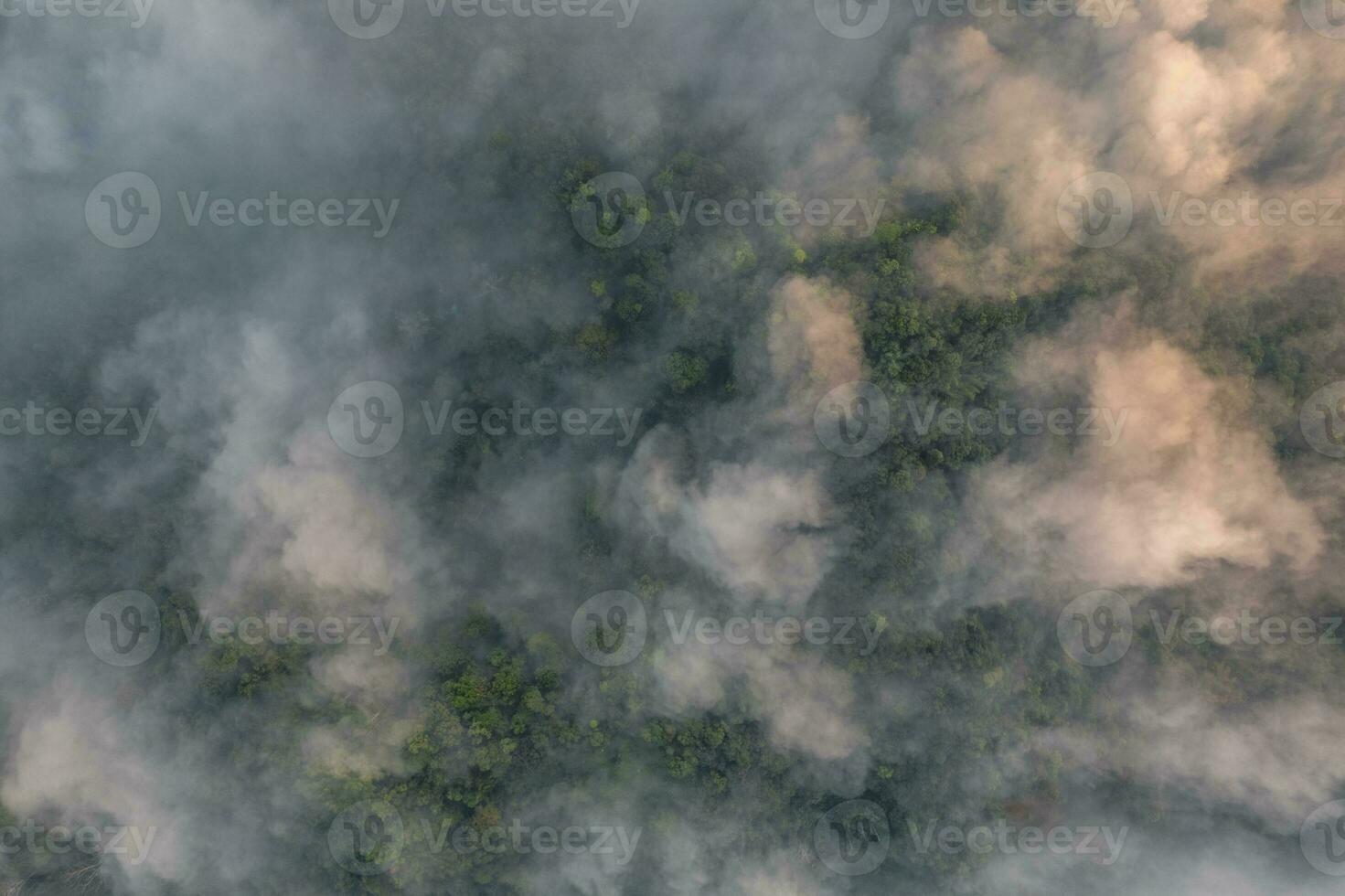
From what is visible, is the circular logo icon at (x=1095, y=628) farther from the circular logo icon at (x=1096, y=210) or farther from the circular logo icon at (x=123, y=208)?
the circular logo icon at (x=123, y=208)

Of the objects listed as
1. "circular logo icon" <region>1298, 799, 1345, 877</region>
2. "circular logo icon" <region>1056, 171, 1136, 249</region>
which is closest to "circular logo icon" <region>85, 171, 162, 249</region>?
"circular logo icon" <region>1056, 171, 1136, 249</region>

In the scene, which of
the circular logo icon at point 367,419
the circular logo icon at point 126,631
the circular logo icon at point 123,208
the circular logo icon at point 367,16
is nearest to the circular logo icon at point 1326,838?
the circular logo icon at point 367,419

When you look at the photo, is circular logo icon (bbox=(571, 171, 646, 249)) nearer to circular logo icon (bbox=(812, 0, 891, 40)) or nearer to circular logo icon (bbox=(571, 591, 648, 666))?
circular logo icon (bbox=(812, 0, 891, 40))

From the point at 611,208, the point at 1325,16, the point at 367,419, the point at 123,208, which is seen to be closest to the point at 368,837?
the point at 367,419

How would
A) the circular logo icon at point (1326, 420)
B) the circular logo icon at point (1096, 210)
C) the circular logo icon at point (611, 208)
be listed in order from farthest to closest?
the circular logo icon at point (611, 208) → the circular logo icon at point (1096, 210) → the circular logo icon at point (1326, 420)

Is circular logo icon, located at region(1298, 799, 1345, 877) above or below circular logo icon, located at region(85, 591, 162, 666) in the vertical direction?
above

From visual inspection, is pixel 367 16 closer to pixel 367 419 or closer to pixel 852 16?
pixel 367 419

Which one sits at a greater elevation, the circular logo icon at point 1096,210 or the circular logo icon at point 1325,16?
the circular logo icon at point 1325,16
